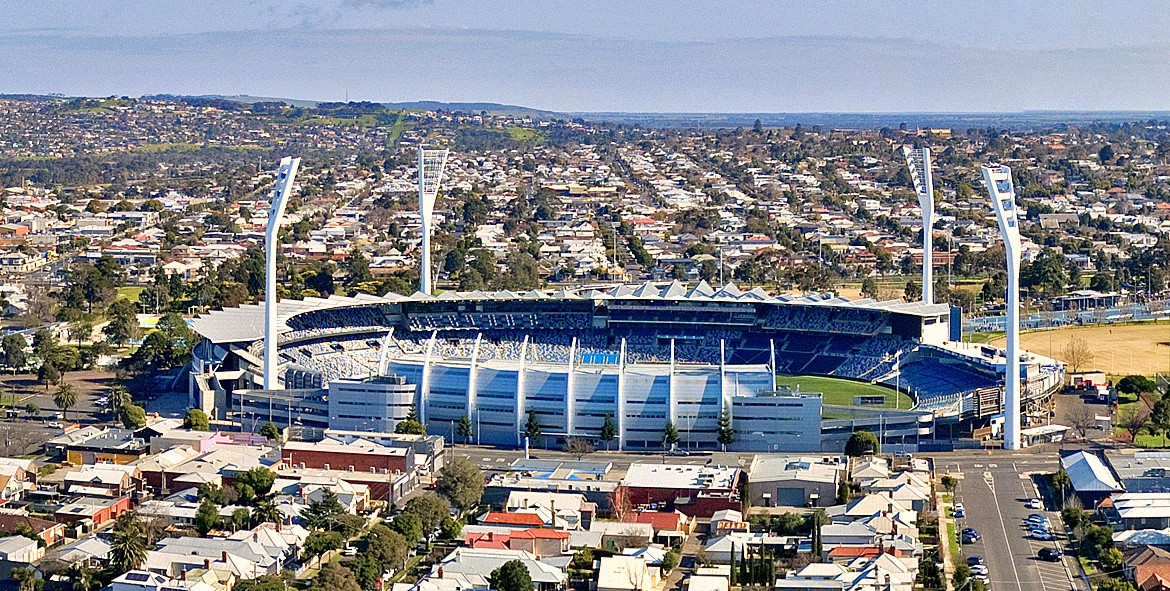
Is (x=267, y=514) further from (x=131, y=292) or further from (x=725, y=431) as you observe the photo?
(x=131, y=292)

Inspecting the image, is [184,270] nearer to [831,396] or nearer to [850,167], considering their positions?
Result: [831,396]

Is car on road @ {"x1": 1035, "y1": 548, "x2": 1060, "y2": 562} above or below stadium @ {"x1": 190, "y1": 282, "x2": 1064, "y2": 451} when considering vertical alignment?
below

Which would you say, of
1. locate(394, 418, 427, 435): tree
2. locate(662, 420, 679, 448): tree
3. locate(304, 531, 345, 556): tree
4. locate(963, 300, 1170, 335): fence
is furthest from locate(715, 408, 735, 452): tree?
locate(963, 300, 1170, 335): fence

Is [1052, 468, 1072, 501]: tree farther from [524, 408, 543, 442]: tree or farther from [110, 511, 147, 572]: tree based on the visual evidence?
[110, 511, 147, 572]: tree

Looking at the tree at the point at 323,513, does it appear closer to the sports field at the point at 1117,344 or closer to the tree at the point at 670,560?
the tree at the point at 670,560

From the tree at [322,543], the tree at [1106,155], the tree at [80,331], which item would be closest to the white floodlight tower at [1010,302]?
the tree at [322,543]

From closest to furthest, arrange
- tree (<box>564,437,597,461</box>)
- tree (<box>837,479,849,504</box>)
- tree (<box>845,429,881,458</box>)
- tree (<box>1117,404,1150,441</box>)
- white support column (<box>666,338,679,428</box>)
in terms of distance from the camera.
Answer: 1. tree (<box>837,479,849,504</box>)
2. tree (<box>845,429,881,458</box>)
3. tree (<box>564,437,597,461</box>)
4. white support column (<box>666,338,679,428</box>)
5. tree (<box>1117,404,1150,441</box>)

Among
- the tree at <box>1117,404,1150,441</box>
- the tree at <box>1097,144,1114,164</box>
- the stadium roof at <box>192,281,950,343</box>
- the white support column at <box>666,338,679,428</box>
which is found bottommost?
the tree at <box>1117,404,1150,441</box>

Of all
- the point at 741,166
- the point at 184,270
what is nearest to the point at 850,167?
the point at 741,166
